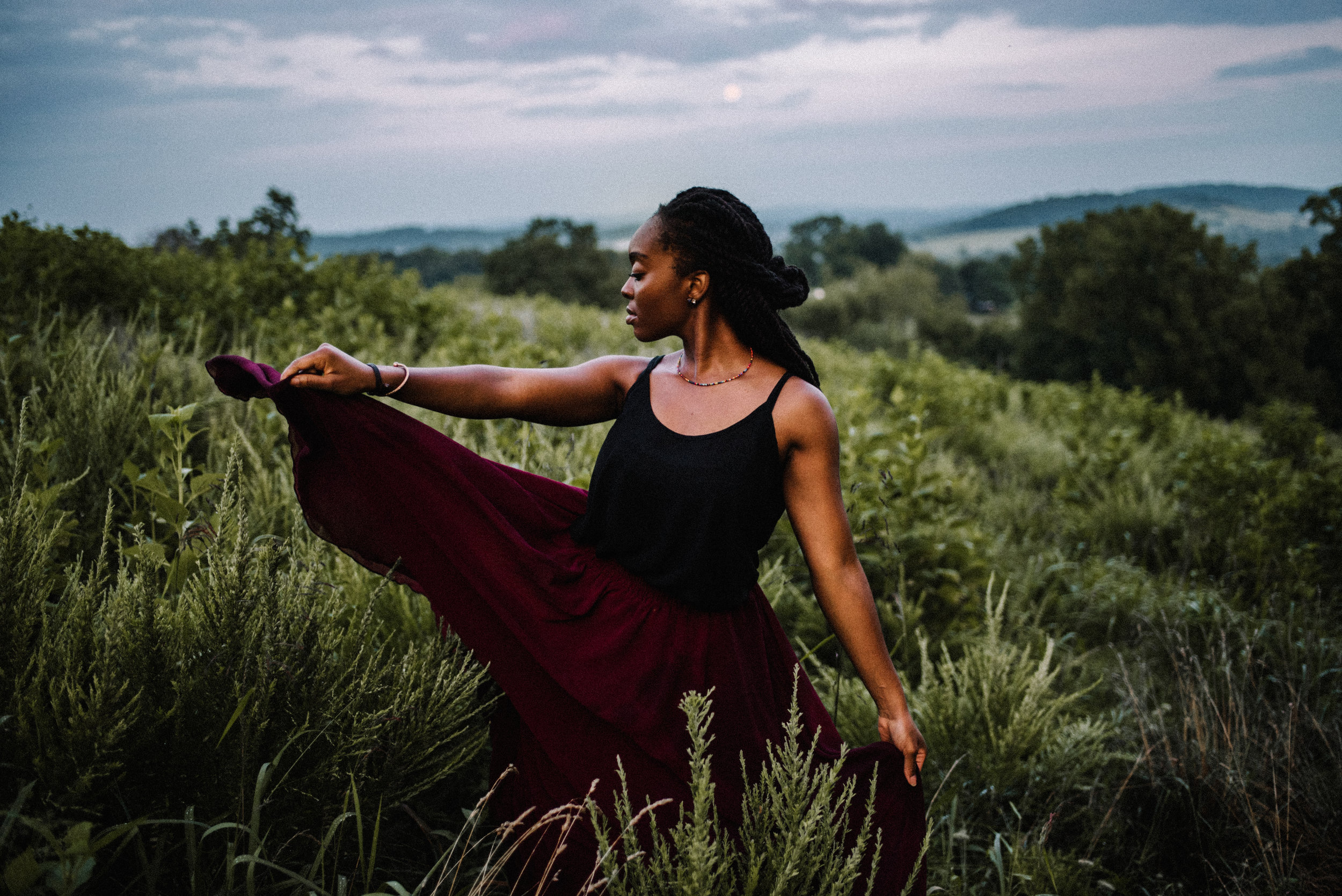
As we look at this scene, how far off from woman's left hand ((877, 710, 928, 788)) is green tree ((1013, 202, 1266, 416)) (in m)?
33.4

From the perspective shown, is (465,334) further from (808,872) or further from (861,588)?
(808,872)

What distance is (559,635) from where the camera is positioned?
1920mm

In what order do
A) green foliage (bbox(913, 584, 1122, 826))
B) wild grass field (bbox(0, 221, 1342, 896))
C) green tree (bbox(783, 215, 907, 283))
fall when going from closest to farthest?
1. wild grass field (bbox(0, 221, 1342, 896))
2. green foliage (bbox(913, 584, 1122, 826))
3. green tree (bbox(783, 215, 907, 283))

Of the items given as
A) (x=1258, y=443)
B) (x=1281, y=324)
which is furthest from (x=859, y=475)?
(x=1281, y=324)

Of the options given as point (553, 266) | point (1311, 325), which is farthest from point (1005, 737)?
point (553, 266)

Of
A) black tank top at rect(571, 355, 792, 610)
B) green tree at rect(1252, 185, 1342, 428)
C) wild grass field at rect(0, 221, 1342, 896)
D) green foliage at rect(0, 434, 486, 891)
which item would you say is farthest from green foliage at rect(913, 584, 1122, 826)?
green tree at rect(1252, 185, 1342, 428)

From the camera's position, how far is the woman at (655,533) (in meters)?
1.86

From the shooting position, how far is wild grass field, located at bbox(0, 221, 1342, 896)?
1559mm

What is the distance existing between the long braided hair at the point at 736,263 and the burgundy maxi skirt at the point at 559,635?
2.33ft

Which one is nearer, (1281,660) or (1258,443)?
(1281,660)

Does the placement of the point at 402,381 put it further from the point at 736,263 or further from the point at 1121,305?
the point at 1121,305

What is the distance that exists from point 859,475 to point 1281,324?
35982 millimetres

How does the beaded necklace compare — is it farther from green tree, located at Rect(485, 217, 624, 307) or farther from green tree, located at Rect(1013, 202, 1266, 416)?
green tree, located at Rect(485, 217, 624, 307)

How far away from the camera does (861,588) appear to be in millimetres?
1883
